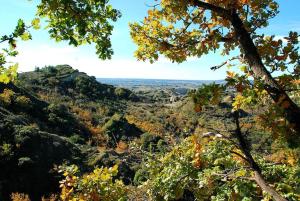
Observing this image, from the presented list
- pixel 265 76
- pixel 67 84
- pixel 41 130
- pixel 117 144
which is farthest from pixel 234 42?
pixel 67 84

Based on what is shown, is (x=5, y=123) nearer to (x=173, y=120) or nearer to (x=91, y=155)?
(x=91, y=155)

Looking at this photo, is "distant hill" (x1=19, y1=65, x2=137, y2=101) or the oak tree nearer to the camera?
the oak tree

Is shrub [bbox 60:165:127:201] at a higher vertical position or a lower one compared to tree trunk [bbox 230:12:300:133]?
lower

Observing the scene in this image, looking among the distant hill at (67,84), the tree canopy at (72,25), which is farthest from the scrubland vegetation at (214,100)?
the distant hill at (67,84)

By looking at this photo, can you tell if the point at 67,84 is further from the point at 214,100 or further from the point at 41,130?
the point at 214,100

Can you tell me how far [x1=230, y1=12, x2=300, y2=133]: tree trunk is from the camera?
5.33m

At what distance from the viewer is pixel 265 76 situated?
18.6ft

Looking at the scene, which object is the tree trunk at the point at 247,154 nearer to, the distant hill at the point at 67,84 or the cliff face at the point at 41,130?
the cliff face at the point at 41,130

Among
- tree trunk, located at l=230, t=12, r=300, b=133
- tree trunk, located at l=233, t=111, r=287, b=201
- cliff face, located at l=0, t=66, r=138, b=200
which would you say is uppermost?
tree trunk, located at l=230, t=12, r=300, b=133

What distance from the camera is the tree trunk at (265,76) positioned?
533cm

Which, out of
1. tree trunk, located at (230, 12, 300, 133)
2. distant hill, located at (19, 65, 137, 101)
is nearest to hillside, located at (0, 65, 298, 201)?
distant hill, located at (19, 65, 137, 101)

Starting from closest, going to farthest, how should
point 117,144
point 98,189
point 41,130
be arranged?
point 98,189
point 117,144
point 41,130

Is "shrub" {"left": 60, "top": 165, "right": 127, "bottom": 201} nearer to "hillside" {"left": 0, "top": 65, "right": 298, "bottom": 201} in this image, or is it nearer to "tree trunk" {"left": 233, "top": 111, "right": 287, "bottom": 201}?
"hillside" {"left": 0, "top": 65, "right": 298, "bottom": 201}

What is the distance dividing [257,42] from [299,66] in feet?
2.82
